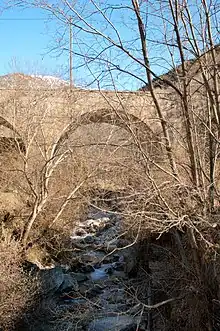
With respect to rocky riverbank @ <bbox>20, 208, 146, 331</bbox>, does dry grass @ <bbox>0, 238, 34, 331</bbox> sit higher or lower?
higher

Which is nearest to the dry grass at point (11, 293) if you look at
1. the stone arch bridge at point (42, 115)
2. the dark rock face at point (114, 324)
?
the dark rock face at point (114, 324)

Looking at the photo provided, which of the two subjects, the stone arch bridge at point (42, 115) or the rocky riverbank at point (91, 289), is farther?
the stone arch bridge at point (42, 115)

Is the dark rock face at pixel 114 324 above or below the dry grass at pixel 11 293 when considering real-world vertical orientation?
below

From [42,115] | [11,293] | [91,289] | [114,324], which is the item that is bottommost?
[91,289]

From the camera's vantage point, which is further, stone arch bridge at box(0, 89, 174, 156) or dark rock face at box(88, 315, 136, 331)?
stone arch bridge at box(0, 89, 174, 156)

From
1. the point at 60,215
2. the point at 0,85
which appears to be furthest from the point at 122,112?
the point at 0,85

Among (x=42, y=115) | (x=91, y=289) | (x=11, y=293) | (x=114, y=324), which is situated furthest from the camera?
(x=42, y=115)

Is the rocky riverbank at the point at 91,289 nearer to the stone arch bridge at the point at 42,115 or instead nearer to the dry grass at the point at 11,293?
the dry grass at the point at 11,293

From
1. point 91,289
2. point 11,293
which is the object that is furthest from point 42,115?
point 11,293

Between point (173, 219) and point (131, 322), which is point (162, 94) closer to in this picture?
point (173, 219)

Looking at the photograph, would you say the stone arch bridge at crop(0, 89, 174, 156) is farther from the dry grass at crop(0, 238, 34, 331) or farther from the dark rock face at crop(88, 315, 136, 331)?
the dark rock face at crop(88, 315, 136, 331)

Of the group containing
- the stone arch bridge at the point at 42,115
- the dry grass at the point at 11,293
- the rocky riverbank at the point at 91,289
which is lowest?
the rocky riverbank at the point at 91,289

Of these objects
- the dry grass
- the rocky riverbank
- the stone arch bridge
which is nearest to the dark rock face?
the rocky riverbank

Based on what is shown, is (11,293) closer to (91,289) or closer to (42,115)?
(91,289)
